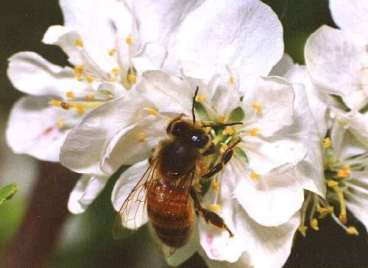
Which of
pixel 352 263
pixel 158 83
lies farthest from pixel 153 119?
pixel 352 263

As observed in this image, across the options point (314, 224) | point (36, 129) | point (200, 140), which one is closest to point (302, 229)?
point (314, 224)

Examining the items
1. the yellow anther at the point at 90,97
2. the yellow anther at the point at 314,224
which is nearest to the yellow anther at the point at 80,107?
the yellow anther at the point at 90,97

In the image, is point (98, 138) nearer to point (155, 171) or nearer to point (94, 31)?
point (155, 171)

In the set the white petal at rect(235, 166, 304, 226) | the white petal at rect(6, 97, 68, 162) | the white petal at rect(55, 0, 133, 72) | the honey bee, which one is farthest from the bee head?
the white petal at rect(6, 97, 68, 162)

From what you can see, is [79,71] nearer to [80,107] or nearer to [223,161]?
[80,107]

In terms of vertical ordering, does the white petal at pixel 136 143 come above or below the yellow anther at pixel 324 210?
above

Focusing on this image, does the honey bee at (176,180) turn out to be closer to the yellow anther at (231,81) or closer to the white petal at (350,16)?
the yellow anther at (231,81)
